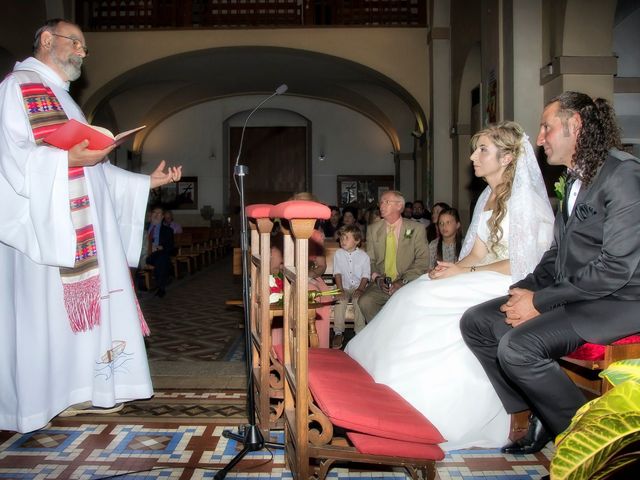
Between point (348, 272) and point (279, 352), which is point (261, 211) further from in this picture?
point (348, 272)

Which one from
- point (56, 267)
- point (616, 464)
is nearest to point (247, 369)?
point (56, 267)

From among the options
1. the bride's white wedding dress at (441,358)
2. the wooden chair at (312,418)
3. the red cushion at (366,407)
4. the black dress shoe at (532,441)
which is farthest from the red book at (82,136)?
the black dress shoe at (532,441)

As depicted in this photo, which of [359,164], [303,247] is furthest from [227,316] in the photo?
[359,164]

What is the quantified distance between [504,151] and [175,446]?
Result: 217cm

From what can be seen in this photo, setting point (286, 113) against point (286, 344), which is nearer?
point (286, 344)

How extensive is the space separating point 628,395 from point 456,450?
2295 mm

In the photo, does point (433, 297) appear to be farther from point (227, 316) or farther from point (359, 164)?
point (359, 164)

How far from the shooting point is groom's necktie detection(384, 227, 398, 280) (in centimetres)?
530

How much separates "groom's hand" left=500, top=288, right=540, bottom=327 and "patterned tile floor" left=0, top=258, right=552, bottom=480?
641 mm

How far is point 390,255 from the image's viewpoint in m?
5.34

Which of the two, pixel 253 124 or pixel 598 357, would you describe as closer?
pixel 598 357

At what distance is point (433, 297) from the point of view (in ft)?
9.91

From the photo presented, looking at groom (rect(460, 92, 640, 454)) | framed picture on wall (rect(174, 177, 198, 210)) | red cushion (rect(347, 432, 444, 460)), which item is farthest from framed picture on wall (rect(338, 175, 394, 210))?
red cushion (rect(347, 432, 444, 460))

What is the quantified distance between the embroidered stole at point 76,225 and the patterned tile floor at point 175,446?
558 mm
